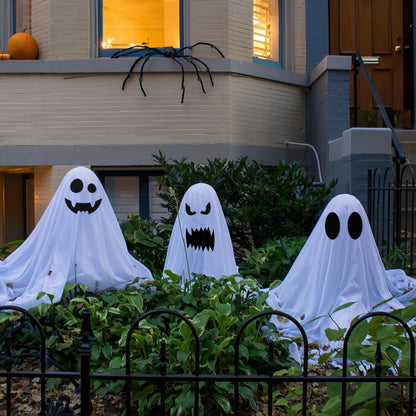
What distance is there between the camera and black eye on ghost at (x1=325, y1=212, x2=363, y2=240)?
4.98 metres

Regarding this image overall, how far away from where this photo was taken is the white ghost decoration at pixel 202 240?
5.51 metres

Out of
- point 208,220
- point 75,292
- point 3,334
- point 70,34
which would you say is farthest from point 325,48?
point 3,334

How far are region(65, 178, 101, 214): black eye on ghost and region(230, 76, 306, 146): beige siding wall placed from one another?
12.3 feet

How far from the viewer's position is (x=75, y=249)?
5.16 m

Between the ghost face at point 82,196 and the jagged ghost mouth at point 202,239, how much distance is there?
0.93m

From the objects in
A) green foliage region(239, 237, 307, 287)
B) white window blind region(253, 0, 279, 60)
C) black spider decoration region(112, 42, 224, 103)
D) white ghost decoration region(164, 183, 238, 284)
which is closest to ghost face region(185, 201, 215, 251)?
white ghost decoration region(164, 183, 238, 284)

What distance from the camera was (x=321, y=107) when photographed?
8844mm

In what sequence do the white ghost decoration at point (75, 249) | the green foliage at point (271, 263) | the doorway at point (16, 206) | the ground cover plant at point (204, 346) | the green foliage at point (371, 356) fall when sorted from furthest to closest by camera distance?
the doorway at point (16, 206), the green foliage at point (271, 263), the white ghost decoration at point (75, 249), the ground cover plant at point (204, 346), the green foliage at point (371, 356)

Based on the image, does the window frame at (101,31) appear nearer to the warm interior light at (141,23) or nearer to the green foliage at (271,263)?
the warm interior light at (141,23)

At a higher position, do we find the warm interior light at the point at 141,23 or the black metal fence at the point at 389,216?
the warm interior light at the point at 141,23

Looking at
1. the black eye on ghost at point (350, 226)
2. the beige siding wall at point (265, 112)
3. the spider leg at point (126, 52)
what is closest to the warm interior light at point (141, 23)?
the spider leg at point (126, 52)

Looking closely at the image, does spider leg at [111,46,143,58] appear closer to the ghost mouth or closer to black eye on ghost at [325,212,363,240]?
the ghost mouth

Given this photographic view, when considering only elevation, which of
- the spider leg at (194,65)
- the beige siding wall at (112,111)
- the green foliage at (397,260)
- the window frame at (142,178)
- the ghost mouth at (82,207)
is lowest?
the green foliage at (397,260)

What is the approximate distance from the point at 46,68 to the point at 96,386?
588cm
